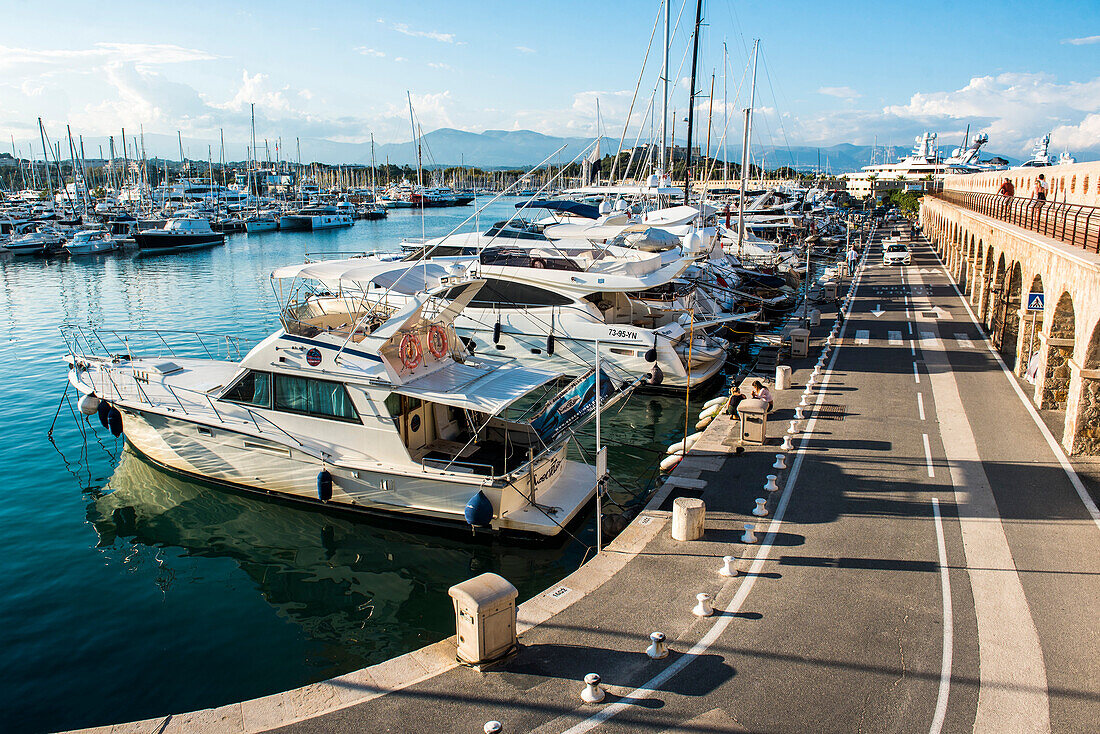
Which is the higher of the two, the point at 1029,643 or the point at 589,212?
the point at 589,212

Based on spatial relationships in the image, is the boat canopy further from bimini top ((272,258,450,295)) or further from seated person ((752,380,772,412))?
seated person ((752,380,772,412))

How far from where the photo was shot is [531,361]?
23453 millimetres

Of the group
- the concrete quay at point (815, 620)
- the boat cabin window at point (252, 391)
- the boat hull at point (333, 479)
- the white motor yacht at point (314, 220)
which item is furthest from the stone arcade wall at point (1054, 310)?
the white motor yacht at point (314, 220)

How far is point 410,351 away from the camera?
1351cm

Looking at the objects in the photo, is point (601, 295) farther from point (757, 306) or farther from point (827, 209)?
point (827, 209)

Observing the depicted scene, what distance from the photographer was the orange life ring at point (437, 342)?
14109mm

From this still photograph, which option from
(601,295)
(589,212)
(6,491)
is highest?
(589,212)

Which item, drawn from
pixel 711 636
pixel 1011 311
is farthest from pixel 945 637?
pixel 1011 311

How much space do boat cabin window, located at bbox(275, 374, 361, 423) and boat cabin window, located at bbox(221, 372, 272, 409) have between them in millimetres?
250

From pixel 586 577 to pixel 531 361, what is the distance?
13954 millimetres

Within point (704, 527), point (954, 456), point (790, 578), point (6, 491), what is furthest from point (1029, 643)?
point (6, 491)

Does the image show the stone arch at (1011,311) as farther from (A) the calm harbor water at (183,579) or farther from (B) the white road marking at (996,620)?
(A) the calm harbor water at (183,579)

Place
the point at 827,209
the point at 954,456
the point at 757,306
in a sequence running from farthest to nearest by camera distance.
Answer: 1. the point at 827,209
2. the point at 757,306
3. the point at 954,456

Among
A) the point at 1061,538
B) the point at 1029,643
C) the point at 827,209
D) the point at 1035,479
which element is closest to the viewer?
the point at 1029,643
